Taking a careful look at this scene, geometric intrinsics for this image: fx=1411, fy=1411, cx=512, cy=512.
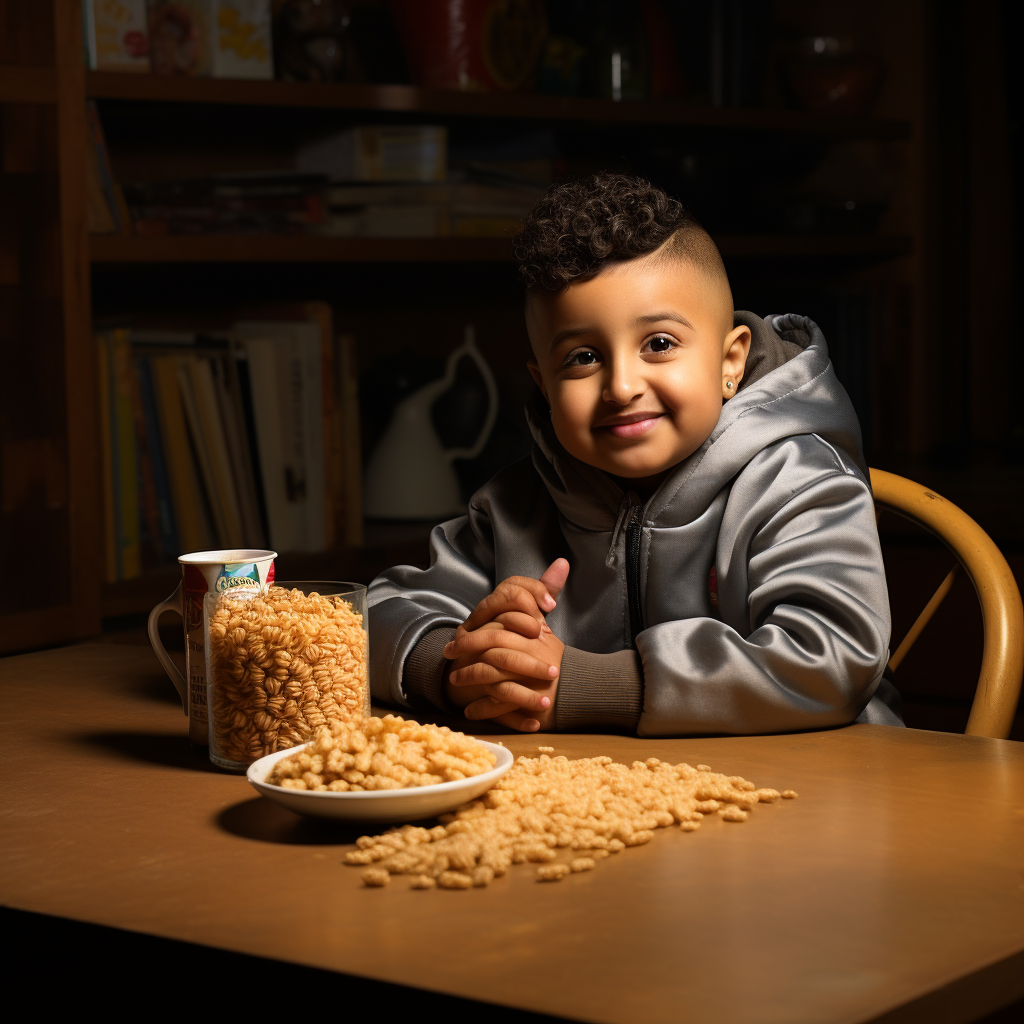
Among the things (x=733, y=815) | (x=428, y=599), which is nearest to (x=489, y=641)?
(x=428, y=599)

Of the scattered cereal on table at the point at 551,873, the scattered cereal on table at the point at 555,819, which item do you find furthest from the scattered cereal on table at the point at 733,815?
the scattered cereal on table at the point at 551,873

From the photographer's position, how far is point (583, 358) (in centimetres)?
118

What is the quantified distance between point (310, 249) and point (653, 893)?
164cm

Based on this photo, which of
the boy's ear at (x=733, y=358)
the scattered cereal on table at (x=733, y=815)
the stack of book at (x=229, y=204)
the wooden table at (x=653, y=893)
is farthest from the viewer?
the stack of book at (x=229, y=204)

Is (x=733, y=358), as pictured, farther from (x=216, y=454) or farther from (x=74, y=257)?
(x=216, y=454)

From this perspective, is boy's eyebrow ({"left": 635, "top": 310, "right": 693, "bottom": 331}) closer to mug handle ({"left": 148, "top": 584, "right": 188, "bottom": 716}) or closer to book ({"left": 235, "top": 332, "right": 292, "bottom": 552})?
mug handle ({"left": 148, "top": 584, "right": 188, "bottom": 716})

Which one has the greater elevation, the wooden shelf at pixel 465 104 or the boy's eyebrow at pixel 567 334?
the wooden shelf at pixel 465 104

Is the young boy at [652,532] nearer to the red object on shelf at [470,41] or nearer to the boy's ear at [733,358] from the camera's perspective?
the boy's ear at [733,358]

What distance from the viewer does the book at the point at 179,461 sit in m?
2.17

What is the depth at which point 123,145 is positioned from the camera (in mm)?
2449

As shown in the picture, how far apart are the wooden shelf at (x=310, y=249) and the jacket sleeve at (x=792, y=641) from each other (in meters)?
1.21

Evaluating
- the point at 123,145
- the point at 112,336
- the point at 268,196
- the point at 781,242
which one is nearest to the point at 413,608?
the point at 112,336

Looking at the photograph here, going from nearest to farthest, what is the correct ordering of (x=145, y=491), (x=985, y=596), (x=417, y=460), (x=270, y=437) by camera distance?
1. (x=985, y=596)
2. (x=145, y=491)
3. (x=270, y=437)
4. (x=417, y=460)

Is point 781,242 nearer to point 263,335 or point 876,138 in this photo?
point 876,138
